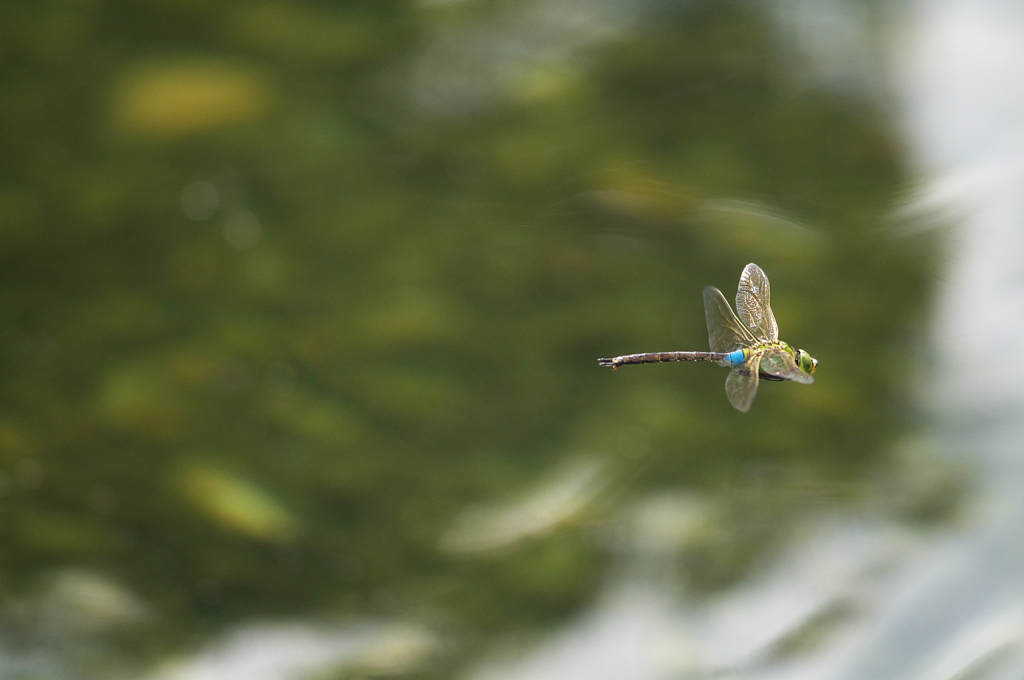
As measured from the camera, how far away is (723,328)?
0.84 m

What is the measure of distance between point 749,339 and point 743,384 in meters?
0.07

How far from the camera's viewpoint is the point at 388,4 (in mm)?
1594

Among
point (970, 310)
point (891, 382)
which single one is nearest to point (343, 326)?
point (891, 382)

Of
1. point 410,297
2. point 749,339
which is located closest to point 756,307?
point 749,339

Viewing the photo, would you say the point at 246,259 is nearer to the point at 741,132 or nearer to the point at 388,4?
the point at 388,4

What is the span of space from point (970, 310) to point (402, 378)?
82cm

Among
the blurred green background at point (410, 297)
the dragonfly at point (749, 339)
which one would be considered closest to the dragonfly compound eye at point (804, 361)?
the dragonfly at point (749, 339)

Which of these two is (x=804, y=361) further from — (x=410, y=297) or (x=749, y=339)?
(x=410, y=297)

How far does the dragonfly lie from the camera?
814 mm

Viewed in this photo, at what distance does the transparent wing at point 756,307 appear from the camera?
851mm

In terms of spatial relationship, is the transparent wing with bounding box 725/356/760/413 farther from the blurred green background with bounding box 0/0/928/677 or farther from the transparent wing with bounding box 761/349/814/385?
the blurred green background with bounding box 0/0/928/677

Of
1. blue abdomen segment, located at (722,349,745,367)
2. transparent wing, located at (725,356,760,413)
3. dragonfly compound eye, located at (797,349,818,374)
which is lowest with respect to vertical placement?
transparent wing, located at (725,356,760,413)

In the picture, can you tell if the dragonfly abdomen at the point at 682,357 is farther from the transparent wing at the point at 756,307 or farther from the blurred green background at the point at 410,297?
the blurred green background at the point at 410,297

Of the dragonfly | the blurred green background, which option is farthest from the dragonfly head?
the blurred green background
